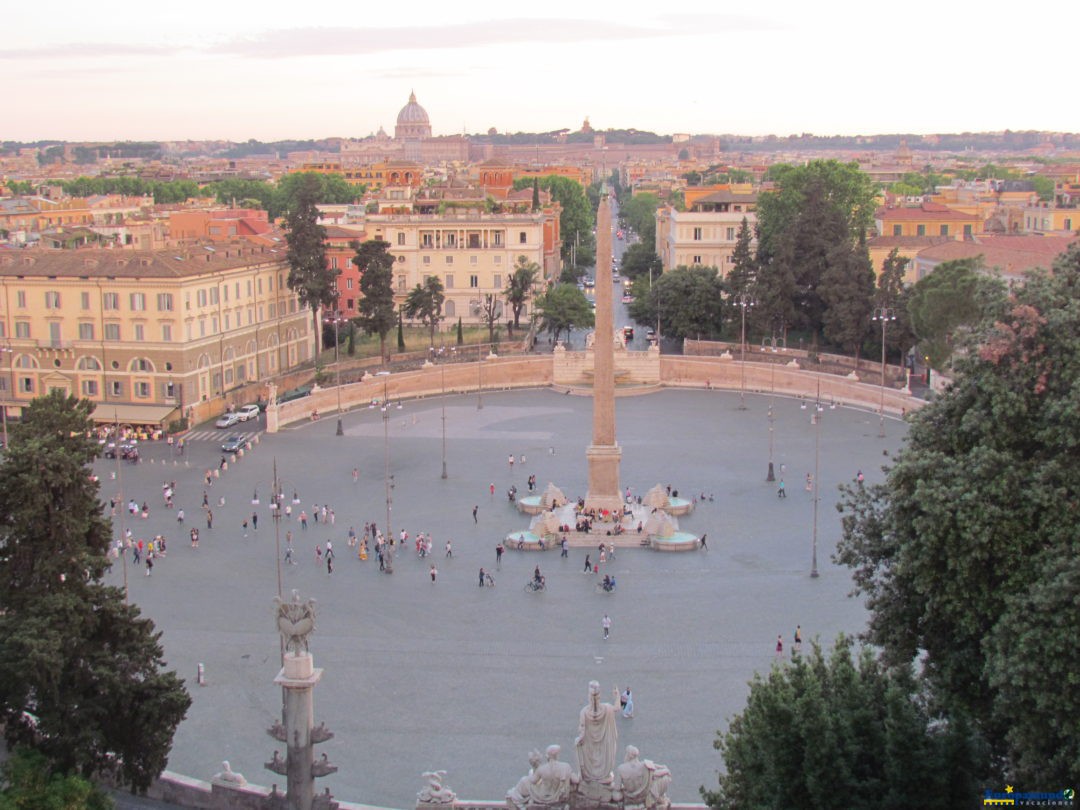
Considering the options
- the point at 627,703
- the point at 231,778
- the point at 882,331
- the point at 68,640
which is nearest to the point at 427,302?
the point at 882,331

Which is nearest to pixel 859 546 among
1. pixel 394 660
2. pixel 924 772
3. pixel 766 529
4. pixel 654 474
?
pixel 924 772

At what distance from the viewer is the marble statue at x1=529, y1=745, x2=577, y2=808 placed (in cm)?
1753

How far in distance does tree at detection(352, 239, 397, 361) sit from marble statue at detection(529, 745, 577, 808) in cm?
4497

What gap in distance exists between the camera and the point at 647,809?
1767 cm

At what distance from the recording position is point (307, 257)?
60.9m

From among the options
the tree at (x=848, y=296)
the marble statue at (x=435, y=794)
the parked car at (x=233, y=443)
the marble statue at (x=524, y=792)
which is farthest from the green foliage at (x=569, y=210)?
the marble statue at (x=524, y=792)

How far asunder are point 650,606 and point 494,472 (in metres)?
14.4

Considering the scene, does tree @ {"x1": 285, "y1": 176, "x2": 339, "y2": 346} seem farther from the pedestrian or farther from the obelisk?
the pedestrian

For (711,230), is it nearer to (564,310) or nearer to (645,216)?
(564,310)

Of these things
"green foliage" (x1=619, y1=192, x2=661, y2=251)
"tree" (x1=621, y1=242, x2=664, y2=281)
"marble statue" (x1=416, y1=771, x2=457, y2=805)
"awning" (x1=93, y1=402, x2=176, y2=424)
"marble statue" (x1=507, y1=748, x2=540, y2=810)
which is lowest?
"awning" (x1=93, y1=402, x2=176, y2=424)

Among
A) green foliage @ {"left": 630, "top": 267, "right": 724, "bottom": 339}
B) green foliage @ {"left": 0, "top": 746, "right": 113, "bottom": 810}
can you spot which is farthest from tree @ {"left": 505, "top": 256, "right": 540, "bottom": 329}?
green foliage @ {"left": 0, "top": 746, "right": 113, "bottom": 810}

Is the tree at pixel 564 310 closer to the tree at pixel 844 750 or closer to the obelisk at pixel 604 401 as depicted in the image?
the obelisk at pixel 604 401

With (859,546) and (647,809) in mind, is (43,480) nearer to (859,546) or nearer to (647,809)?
(647,809)

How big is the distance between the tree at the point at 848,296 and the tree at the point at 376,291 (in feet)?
65.0
